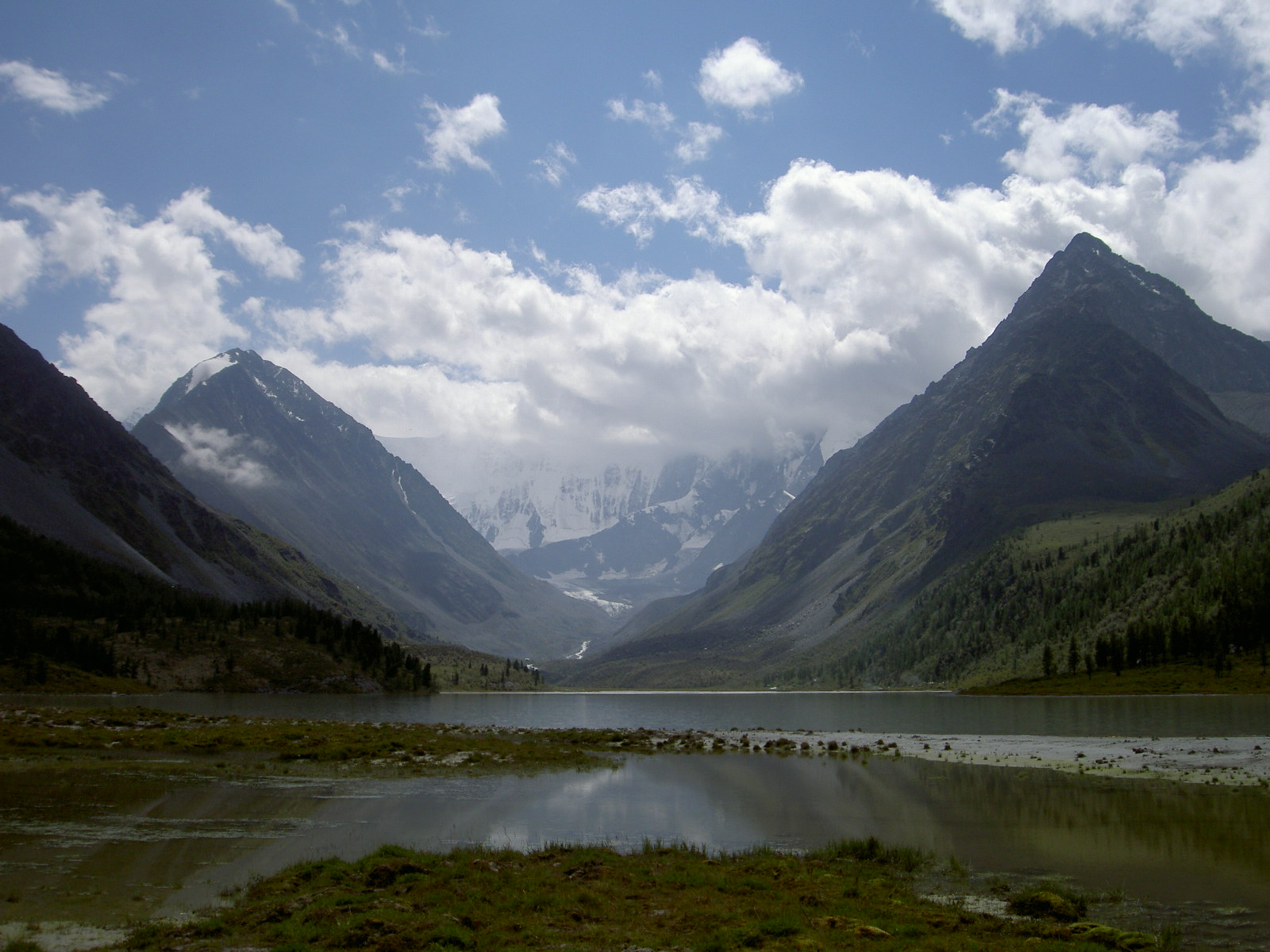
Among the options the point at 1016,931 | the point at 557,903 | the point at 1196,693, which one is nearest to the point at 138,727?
the point at 557,903

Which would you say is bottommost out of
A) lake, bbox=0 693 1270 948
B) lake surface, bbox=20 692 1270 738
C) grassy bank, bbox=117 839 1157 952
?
lake surface, bbox=20 692 1270 738

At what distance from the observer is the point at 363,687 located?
173375 mm

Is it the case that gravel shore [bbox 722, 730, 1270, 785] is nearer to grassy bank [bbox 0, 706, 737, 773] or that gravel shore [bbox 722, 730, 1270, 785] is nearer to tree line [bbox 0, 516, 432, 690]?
grassy bank [bbox 0, 706, 737, 773]

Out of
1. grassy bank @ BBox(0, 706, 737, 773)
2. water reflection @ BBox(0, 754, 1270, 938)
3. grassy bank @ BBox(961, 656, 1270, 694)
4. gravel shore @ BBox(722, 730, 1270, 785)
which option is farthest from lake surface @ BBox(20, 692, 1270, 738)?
water reflection @ BBox(0, 754, 1270, 938)

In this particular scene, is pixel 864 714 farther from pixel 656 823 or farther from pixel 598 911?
pixel 598 911

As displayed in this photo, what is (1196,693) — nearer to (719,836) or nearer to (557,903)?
(719,836)

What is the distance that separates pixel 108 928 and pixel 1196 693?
13802cm

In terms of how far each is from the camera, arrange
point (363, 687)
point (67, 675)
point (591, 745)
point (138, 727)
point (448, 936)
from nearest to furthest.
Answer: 1. point (448, 936)
2. point (138, 727)
3. point (591, 745)
4. point (67, 675)
5. point (363, 687)

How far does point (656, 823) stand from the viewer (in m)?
38.6

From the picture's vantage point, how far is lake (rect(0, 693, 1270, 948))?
85.0ft

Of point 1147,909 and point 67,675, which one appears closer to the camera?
point 1147,909

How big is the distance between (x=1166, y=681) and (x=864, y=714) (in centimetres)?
4619

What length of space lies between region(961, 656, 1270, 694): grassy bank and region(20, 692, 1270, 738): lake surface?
641 cm

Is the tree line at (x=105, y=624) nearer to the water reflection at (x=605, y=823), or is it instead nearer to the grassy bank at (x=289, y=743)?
the grassy bank at (x=289, y=743)
